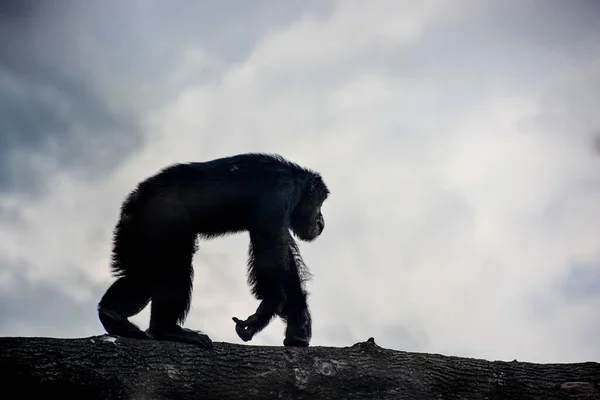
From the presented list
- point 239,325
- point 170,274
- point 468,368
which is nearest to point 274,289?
point 239,325

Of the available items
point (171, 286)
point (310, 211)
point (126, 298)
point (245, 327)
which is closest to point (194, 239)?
point (171, 286)

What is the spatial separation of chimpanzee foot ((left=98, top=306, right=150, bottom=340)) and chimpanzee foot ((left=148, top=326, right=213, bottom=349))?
1.07 feet

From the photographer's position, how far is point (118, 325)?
8.95m

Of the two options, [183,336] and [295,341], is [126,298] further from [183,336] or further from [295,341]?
[295,341]

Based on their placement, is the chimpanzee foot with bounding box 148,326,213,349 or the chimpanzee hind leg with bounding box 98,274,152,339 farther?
the chimpanzee hind leg with bounding box 98,274,152,339

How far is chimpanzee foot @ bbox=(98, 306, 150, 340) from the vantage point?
8781mm

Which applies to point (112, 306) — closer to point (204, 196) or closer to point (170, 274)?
point (170, 274)

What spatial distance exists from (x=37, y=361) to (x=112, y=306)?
2.79 m

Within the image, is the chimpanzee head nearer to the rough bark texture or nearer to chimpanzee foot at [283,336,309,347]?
chimpanzee foot at [283,336,309,347]

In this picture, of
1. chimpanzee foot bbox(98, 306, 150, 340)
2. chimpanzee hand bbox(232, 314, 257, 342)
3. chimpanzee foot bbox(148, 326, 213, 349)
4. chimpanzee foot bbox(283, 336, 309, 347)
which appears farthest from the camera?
chimpanzee foot bbox(283, 336, 309, 347)

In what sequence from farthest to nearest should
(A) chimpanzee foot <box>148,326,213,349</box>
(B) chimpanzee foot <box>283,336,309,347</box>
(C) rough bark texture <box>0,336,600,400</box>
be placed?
1. (B) chimpanzee foot <box>283,336,309,347</box>
2. (A) chimpanzee foot <box>148,326,213,349</box>
3. (C) rough bark texture <box>0,336,600,400</box>

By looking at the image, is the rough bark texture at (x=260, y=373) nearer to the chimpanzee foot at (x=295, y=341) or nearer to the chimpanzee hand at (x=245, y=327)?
the chimpanzee hand at (x=245, y=327)

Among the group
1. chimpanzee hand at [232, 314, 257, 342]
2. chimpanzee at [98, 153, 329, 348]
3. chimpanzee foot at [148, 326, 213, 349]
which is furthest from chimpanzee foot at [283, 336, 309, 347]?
chimpanzee foot at [148, 326, 213, 349]

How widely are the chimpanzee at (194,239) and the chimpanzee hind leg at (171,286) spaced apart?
14mm
